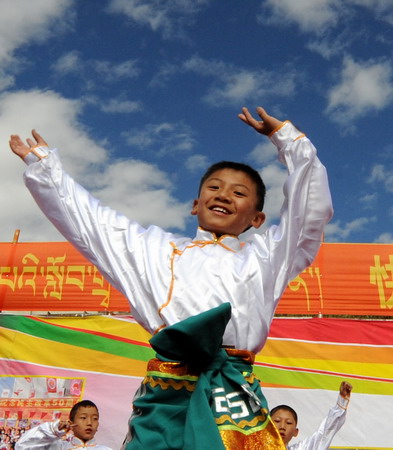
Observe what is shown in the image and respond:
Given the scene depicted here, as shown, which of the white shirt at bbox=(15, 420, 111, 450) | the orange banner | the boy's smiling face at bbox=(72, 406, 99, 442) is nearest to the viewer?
the white shirt at bbox=(15, 420, 111, 450)

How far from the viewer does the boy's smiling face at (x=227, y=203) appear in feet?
5.60

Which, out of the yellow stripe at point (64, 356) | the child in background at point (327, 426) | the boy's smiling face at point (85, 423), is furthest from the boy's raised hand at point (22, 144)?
the yellow stripe at point (64, 356)

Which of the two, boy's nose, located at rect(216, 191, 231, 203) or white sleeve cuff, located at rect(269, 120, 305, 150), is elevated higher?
white sleeve cuff, located at rect(269, 120, 305, 150)

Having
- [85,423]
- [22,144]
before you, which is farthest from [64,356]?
[22,144]

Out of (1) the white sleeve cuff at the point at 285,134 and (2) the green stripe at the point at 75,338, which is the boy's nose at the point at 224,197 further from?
(2) the green stripe at the point at 75,338

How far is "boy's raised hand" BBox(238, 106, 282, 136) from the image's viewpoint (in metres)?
1.75

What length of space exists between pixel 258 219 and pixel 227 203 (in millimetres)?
172

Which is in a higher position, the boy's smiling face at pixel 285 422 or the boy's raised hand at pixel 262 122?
the boy's raised hand at pixel 262 122

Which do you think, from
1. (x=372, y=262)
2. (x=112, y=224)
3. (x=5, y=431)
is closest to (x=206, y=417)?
(x=112, y=224)

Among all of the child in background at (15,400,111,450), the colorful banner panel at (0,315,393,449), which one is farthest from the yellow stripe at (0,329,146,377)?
the child in background at (15,400,111,450)

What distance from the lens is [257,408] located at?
1.31 m

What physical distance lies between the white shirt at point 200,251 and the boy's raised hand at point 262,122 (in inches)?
1.5

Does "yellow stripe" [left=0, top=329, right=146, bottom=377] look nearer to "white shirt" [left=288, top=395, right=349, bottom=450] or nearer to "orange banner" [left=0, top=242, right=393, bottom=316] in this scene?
"orange banner" [left=0, top=242, right=393, bottom=316]

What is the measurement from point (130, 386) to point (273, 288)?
11.4ft
